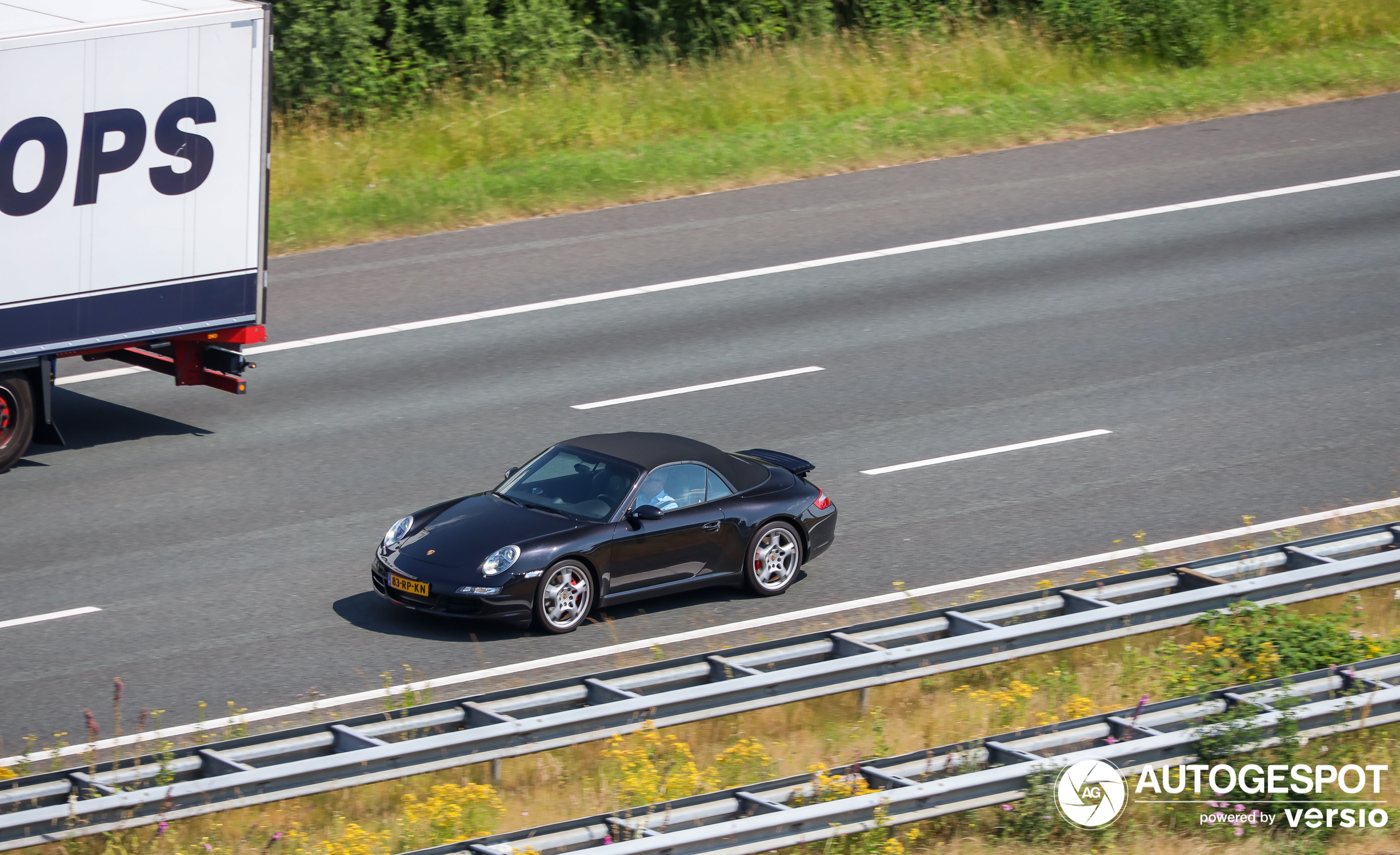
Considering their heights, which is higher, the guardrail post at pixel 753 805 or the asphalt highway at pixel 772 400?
the asphalt highway at pixel 772 400

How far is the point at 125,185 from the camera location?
1481 centimetres

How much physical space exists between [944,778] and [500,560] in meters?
3.96

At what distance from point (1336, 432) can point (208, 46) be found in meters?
10.5

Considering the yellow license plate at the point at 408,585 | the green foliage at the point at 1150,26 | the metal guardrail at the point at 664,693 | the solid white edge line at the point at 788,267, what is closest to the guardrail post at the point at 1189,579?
the metal guardrail at the point at 664,693

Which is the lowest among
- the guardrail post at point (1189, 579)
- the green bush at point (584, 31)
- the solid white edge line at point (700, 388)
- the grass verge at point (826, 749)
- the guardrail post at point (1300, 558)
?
the grass verge at point (826, 749)

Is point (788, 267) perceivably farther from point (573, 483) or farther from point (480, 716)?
point (480, 716)

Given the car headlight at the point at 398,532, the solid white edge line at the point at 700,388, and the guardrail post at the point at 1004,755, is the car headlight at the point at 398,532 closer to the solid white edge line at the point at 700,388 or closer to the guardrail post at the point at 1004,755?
the solid white edge line at the point at 700,388

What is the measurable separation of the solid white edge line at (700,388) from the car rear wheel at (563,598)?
4.31 m

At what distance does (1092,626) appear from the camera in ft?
34.0

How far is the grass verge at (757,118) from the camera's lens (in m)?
21.7

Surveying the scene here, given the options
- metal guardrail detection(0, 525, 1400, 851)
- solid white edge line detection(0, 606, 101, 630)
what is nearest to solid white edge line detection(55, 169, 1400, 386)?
solid white edge line detection(0, 606, 101, 630)

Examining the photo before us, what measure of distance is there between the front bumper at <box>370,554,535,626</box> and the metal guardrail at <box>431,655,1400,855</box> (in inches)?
123

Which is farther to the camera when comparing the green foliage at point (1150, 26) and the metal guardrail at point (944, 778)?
the green foliage at point (1150, 26)

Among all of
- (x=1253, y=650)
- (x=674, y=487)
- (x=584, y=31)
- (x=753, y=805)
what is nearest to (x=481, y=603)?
(x=674, y=487)
